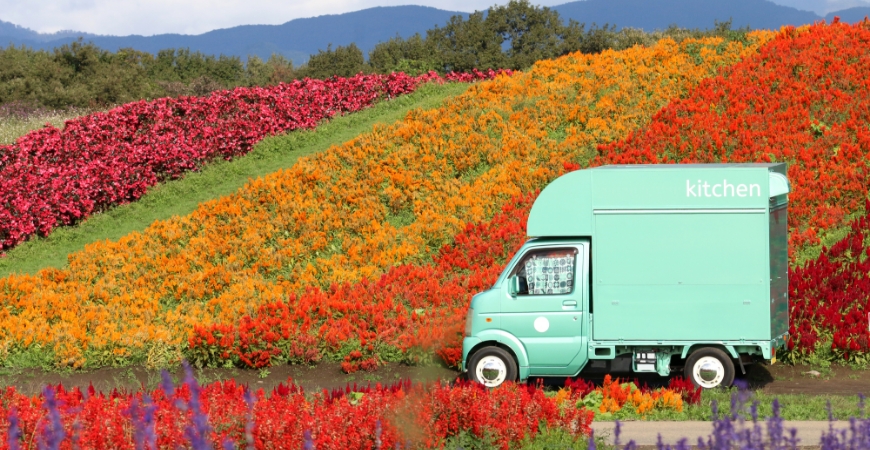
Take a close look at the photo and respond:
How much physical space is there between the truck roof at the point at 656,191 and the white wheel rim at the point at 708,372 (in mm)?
1835

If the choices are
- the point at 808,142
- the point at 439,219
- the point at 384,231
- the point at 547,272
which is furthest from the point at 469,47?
the point at 547,272

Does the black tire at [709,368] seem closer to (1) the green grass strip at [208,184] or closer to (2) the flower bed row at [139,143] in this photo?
(1) the green grass strip at [208,184]

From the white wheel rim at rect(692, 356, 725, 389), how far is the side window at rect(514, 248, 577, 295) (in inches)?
70.2

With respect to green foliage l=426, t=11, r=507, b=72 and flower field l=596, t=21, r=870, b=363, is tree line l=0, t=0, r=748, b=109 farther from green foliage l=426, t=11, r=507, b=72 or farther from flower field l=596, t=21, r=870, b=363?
flower field l=596, t=21, r=870, b=363

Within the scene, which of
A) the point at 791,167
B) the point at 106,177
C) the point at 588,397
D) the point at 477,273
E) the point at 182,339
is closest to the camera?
the point at 588,397

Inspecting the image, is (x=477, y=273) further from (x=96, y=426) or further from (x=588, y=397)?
(x=96, y=426)

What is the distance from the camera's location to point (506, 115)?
880 inches

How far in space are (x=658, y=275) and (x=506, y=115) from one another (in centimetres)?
1275

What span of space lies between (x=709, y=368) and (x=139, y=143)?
61.1 ft

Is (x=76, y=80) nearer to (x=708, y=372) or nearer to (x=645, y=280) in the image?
(x=645, y=280)

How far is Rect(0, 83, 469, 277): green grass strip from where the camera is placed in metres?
19.7

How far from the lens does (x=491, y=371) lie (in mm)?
10508

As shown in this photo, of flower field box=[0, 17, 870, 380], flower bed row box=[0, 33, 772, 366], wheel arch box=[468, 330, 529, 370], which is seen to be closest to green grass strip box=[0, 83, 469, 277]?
flower field box=[0, 17, 870, 380]

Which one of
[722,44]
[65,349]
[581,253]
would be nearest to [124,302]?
[65,349]
